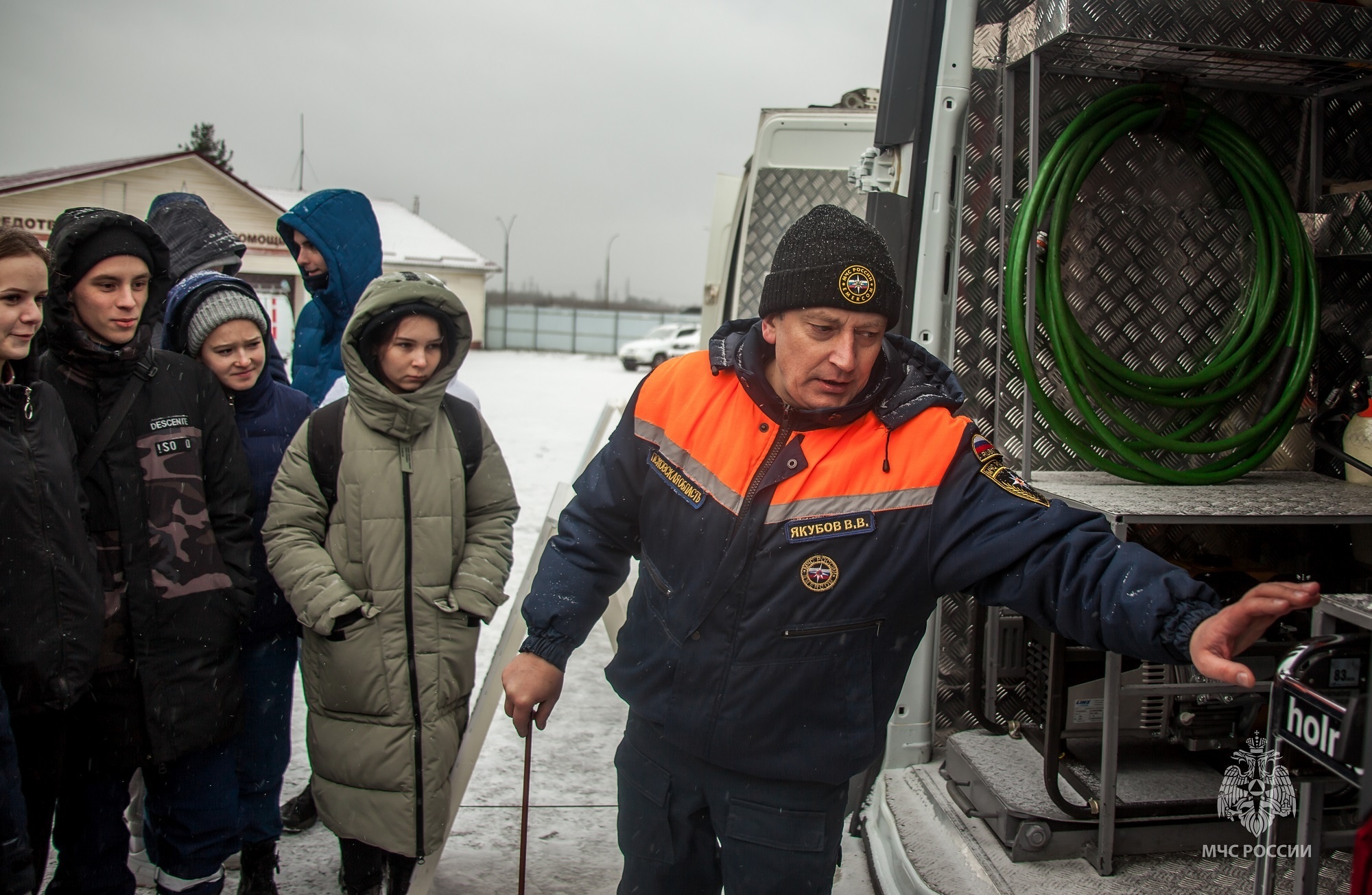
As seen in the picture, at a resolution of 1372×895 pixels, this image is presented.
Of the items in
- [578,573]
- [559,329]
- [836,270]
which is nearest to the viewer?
[836,270]

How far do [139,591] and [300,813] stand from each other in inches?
49.4

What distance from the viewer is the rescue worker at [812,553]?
75.4 inches

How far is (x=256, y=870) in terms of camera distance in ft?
9.14

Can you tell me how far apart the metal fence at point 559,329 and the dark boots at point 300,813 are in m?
34.5

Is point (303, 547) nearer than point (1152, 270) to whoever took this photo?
Yes

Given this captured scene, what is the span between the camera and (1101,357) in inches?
117

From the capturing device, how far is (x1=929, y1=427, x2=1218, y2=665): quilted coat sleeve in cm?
163

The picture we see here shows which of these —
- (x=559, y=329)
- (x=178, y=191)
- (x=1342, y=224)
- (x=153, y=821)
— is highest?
(x=178, y=191)

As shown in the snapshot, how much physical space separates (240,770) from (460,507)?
40.7 inches

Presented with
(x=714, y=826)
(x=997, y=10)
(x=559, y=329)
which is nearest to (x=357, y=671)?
(x=714, y=826)

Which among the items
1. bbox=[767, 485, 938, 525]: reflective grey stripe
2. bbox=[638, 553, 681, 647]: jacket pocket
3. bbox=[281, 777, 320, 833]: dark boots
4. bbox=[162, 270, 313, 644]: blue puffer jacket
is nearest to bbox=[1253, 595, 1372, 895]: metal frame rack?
bbox=[767, 485, 938, 525]: reflective grey stripe

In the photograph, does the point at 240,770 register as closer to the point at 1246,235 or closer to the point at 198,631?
the point at 198,631

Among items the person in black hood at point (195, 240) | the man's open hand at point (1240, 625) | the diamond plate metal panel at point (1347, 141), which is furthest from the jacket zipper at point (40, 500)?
the diamond plate metal panel at point (1347, 141)

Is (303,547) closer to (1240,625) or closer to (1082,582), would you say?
(1082,582)
